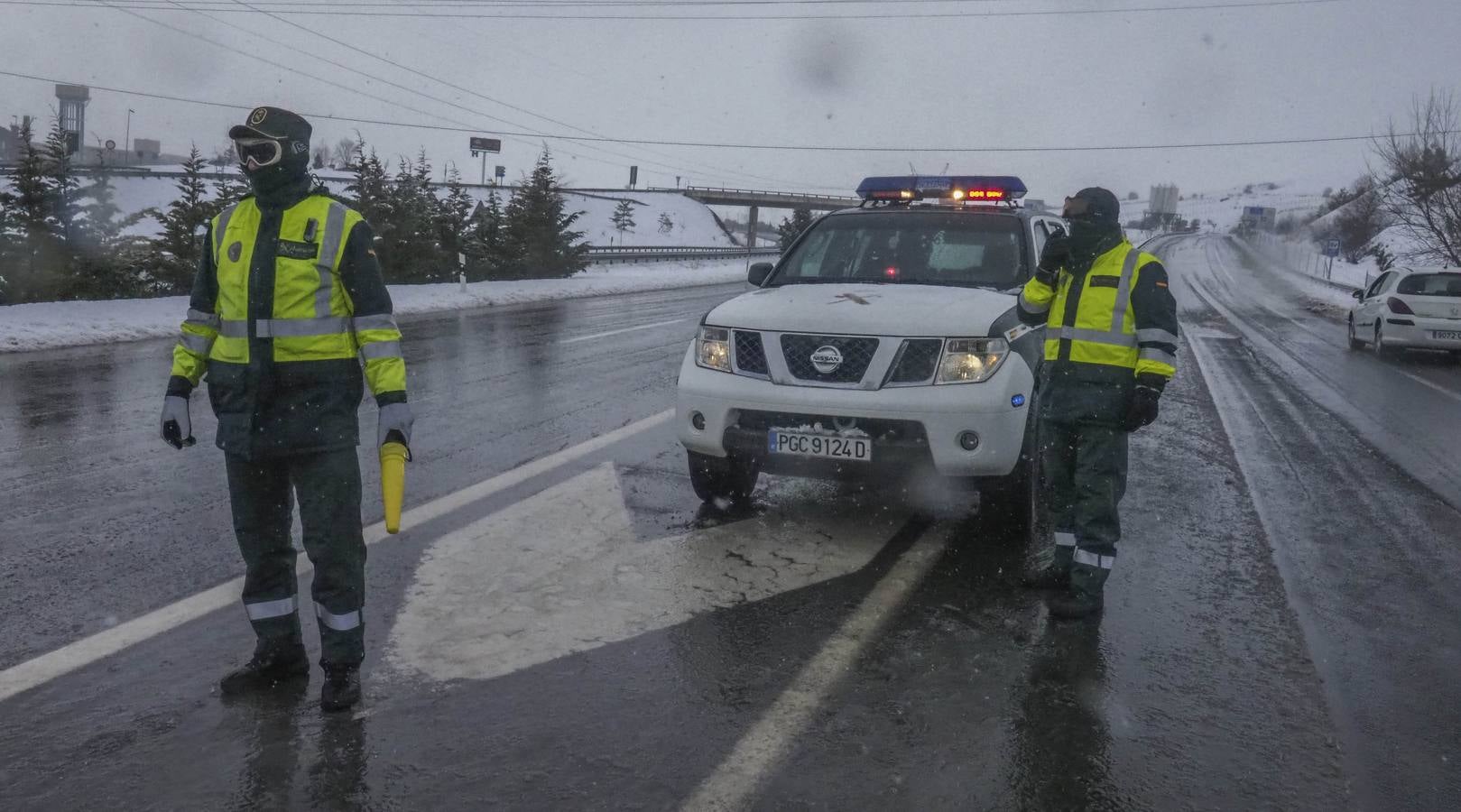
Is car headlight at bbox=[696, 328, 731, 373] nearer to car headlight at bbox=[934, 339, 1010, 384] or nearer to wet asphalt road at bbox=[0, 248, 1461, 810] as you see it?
wet asphalt road at bbox=[0, 248, 1461, 810]

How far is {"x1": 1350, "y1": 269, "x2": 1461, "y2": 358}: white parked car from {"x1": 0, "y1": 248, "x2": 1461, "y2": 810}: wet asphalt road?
1064 centimetres

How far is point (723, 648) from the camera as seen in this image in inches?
158

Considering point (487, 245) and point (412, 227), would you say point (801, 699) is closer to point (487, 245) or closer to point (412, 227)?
point (412, 227)

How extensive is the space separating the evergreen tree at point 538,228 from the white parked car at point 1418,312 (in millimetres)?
19427

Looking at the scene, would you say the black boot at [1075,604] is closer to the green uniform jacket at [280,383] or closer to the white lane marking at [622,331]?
the green uniform jacket at [280,383]

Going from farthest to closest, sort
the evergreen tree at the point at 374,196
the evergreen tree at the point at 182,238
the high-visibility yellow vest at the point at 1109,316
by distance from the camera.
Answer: the evergreen tree at the point at 374,196
the evergreen tree at the point at 182,238
the high-visibility yellow vest at the point at 1109,316

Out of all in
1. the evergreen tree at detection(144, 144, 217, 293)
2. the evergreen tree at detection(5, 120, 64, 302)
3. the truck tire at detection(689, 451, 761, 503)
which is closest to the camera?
the truck tire at detection(689, 451, 761, 503)

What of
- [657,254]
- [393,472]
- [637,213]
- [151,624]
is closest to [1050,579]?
[393,472]

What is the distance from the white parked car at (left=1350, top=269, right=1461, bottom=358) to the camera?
651 inches

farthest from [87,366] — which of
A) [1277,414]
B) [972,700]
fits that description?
[1277,414]

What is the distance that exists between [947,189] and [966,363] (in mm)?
3123

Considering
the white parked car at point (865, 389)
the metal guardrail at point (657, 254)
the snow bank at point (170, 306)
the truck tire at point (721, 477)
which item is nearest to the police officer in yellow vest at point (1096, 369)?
the white parked car at point (865, 389)

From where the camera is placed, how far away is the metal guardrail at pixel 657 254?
40938 mm

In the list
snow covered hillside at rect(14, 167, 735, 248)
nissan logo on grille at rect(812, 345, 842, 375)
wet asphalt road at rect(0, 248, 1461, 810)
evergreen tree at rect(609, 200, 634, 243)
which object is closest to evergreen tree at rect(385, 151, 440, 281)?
wet asphalt road at rect(0, 248, 1461, 810)
